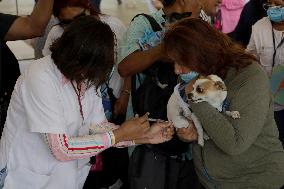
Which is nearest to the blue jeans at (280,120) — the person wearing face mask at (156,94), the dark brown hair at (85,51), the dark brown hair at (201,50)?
the person wearing face mask at (156,94)

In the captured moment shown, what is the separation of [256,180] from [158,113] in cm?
57

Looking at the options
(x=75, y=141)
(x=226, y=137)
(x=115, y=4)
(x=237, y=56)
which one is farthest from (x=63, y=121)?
(x=115, y=4)

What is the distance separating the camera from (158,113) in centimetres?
197

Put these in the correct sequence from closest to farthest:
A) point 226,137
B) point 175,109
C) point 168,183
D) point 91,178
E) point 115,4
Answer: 1. point 226,137
2. point 175,109
3. point 168,183
4. point 91,178
5. point 115,4

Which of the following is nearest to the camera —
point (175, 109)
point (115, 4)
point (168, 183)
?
point (175, 109)

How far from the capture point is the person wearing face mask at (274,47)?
8.55ft

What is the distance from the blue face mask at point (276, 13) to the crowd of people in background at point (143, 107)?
801 millimetres

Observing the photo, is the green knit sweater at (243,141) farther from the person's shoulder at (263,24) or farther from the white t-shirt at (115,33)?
the person's shoulder at (263,24)

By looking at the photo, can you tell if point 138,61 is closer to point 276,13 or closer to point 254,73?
point 254,73

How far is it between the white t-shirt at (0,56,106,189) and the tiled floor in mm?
3219

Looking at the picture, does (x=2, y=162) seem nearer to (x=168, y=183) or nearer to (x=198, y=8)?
(x=168, y=183)

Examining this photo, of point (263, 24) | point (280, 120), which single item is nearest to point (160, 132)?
point (280, 120)

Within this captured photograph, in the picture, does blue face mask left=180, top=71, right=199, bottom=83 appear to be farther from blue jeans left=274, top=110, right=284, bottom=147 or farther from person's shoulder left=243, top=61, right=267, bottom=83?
blue jeans left=274, top=110, right=284, bottom=147

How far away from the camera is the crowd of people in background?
4.99ft
